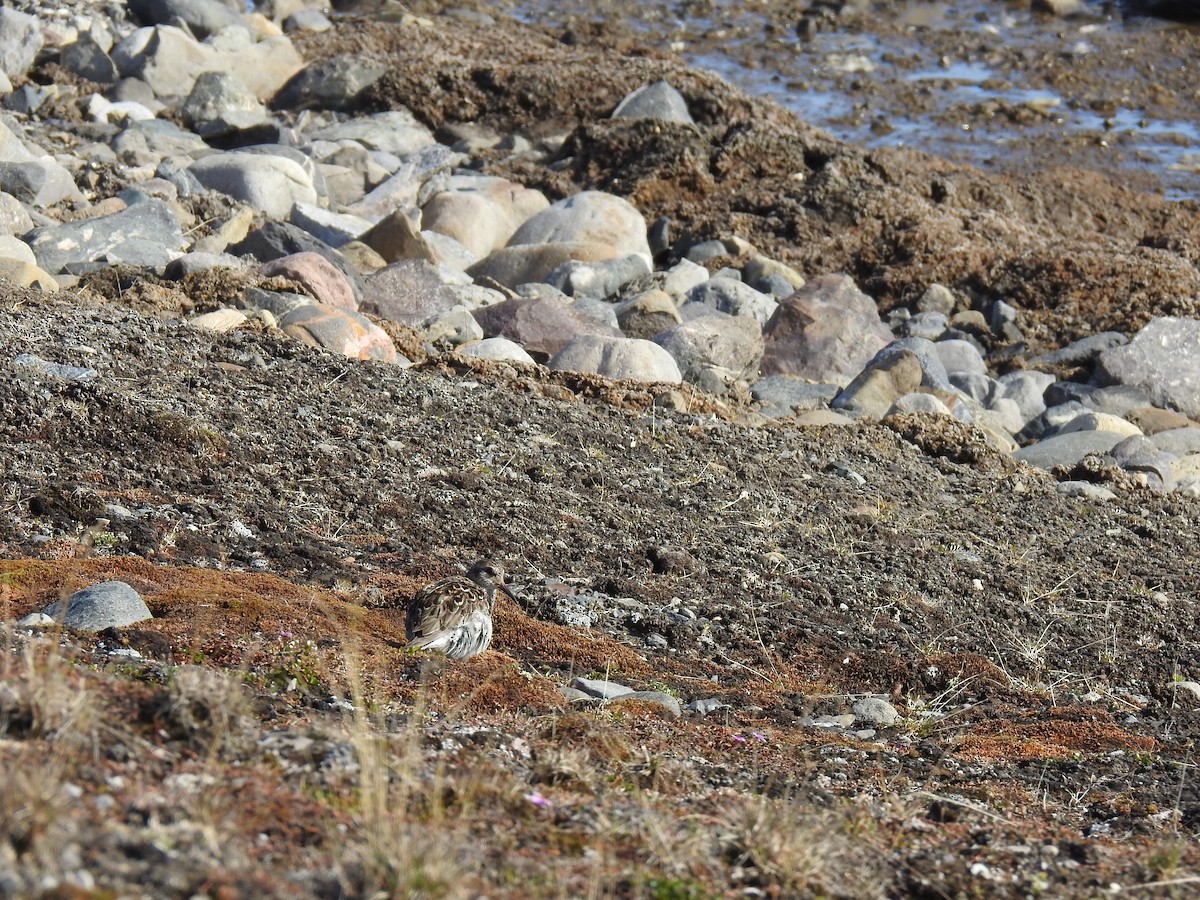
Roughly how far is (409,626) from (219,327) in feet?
15.0

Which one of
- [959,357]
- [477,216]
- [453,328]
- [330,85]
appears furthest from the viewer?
[330,85]

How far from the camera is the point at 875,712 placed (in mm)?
5168

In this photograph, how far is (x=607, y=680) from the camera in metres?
4.95

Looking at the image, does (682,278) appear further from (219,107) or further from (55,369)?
(55,369)

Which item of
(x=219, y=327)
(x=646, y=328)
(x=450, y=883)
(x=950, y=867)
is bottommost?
(x=646, y=328)

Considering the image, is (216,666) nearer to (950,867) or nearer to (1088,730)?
(950,867)

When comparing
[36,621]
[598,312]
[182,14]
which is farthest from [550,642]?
[182,14]

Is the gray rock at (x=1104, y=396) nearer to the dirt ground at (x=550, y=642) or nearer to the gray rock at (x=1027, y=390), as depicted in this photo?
the gray rock at (x=1027, y=390)

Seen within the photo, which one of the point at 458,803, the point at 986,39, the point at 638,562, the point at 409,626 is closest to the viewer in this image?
the point at 458,803

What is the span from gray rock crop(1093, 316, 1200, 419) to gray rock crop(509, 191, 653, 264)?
202 inches

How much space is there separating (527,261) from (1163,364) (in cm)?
675

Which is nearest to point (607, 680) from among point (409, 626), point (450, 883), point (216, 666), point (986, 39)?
point (409, 626)

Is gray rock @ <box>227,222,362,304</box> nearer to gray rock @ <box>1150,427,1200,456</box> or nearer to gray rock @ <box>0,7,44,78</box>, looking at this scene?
gray rock @ <box>1150,427,1200,456</box>

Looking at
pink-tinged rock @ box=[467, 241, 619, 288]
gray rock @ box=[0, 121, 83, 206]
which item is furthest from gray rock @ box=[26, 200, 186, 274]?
pink-tinged rock @ box=[467, 241, 619, 288]
